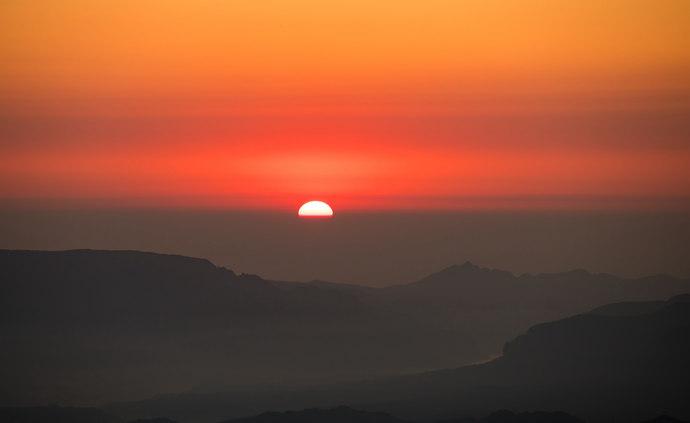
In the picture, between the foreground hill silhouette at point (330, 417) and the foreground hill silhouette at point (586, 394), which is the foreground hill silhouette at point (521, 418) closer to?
the foreground hill silhouette at point (330, 417)

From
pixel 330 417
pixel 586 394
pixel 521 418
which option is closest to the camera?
pixel 521 418

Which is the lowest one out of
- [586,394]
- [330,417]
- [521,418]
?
[521,418]

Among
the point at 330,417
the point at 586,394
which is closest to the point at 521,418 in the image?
the point at 330,417

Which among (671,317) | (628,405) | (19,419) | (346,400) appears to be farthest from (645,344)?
(19,419)

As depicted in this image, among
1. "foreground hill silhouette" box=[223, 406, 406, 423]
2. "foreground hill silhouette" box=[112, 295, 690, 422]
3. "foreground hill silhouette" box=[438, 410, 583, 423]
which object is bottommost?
"foreground hill silhouette" box=[438, 410, 583, 423]

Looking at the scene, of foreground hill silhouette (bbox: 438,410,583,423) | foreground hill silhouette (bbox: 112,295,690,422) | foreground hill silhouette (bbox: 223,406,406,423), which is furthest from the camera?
foreground hill silhouette (bbox: 112,295,690,422)

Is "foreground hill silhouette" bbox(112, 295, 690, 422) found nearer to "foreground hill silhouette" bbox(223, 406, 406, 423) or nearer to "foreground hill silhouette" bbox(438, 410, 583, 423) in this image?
"foreground hill silhouette" bbox(438, 410, 583, 423)

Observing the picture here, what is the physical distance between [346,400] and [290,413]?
43324 millimetres

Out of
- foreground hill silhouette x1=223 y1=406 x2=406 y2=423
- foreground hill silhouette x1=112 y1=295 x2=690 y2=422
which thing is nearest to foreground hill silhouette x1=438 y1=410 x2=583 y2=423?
foreground hill silhouette x1=223 y1=406 x2=406 y2=423

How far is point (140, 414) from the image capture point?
636 ft

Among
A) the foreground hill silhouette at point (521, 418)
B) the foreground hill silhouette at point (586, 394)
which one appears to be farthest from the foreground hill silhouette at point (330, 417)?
the foreground hill silhouette at point (586, 394)

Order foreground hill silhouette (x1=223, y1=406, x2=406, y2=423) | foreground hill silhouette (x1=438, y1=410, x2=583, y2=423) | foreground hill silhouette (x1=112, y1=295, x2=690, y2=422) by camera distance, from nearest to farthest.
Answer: foreground hill silhouette (x1=438, y1=410, x2=583, y2=423) < foreground hill silhouette (x1=223, y1=406, x2=406, y2=423) < foreground hill silhouette (x1=112, y1=295, x2=690, y2=422)

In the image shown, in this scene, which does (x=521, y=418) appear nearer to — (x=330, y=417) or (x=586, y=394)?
(x=330, y=417)

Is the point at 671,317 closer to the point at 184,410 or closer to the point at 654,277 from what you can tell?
the point at 654,277
